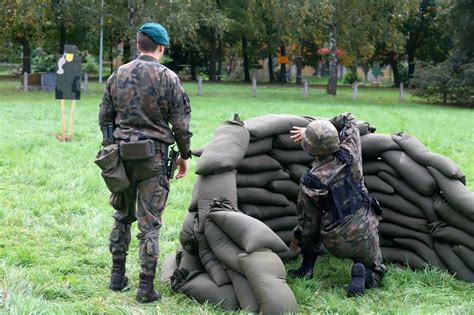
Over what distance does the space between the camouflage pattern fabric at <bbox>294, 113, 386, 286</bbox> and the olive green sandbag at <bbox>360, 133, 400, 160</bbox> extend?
64 cm

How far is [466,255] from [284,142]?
5.77ft

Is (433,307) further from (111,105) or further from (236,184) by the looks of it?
(111,105)

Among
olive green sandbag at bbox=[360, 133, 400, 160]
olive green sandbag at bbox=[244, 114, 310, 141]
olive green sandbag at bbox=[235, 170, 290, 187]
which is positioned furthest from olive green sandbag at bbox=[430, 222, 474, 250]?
olive green sandbag at bbox=[244, 114, 310, 141]

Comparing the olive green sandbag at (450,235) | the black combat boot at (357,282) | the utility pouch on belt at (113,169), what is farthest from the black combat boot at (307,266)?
the utility pouch on belt at (113,169)

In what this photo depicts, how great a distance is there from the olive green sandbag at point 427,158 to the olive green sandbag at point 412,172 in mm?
51

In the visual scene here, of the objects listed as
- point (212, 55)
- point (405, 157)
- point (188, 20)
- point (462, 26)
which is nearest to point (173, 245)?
point (405, 157)

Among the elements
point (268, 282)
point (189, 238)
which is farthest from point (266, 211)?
point (268, 282)

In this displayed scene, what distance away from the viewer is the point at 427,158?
526 cm

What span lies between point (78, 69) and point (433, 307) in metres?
9.73

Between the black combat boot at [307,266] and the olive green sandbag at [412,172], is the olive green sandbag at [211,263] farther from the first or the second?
the olive green sandbag at [412,172]

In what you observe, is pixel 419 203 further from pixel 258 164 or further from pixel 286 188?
pixel 258 164

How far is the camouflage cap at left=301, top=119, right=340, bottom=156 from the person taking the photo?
15.6 feet

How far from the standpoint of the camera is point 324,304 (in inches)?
175

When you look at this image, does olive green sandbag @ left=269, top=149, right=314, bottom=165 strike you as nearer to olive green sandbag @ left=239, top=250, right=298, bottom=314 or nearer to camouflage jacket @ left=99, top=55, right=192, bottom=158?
camouflage jacket @ left=99, top=55, right=192, bottom=158
